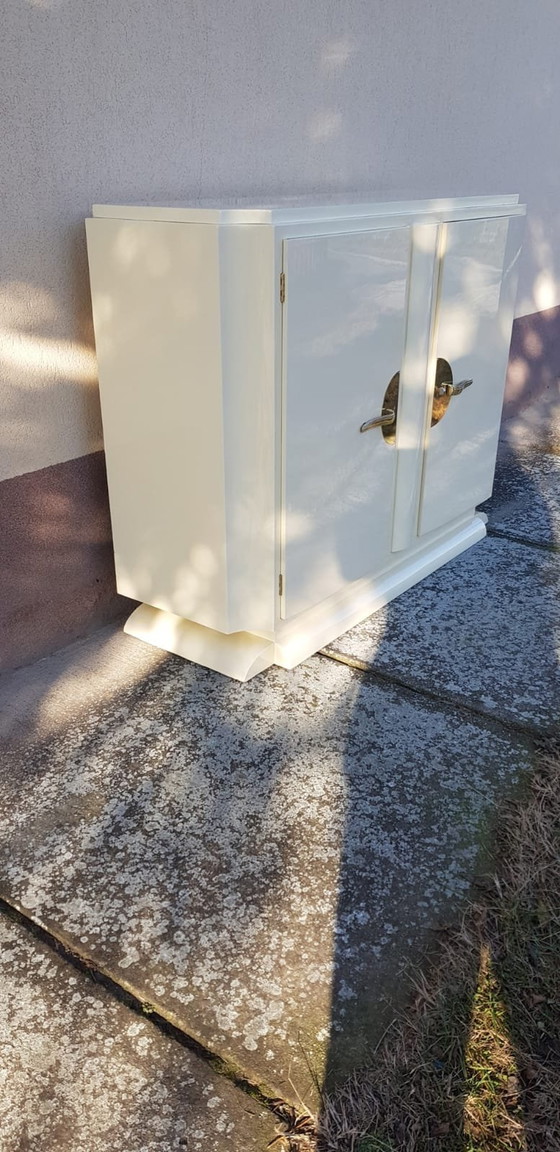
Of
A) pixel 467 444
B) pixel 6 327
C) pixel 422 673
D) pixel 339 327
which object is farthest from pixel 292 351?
pixel 467 444

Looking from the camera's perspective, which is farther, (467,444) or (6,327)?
(467,444)

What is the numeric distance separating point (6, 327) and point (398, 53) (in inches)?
90.7

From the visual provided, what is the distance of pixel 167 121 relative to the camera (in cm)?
276

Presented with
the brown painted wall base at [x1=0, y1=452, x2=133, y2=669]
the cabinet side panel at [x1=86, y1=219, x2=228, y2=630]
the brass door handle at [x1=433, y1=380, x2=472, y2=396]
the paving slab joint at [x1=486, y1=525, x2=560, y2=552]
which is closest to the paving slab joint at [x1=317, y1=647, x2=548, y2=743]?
the cabinet side panel at [x1=86, y1=219, x2=228, y2=630]

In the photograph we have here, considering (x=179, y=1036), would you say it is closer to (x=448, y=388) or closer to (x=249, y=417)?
(x=249, y=417)

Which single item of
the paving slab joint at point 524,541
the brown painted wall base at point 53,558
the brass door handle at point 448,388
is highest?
the brass door handle at point 448,388

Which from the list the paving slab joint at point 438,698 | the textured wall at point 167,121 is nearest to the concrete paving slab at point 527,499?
the paving slab joint at point 438,698

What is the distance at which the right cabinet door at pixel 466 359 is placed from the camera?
119 inches

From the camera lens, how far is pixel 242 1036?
164 centimetres

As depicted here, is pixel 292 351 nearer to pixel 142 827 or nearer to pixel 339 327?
pixel 339 327

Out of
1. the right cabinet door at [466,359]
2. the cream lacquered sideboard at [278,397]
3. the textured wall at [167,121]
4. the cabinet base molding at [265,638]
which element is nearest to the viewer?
the cream lacquered sideboard at [278,397]

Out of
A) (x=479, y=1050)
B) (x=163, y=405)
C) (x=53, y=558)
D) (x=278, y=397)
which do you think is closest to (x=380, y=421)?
(x=278, y=397)

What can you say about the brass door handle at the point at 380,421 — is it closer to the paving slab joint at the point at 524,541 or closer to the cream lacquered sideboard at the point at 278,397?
the cream lacquered sideboard at the point at 278,397

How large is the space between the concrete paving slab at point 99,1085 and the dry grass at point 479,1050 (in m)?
0.15
